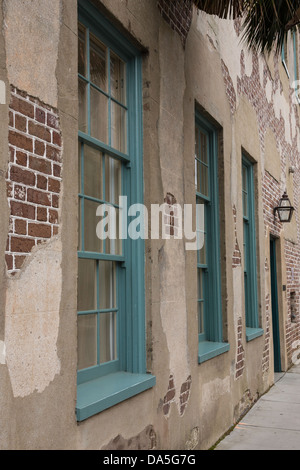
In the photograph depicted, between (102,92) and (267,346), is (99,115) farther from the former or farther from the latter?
(267,346)

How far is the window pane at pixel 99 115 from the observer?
4.05 metres

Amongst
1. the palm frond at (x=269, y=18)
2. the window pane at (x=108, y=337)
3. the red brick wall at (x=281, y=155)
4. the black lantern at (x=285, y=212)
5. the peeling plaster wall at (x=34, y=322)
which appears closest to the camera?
the peeling plaster wall at (x=34, y=322)

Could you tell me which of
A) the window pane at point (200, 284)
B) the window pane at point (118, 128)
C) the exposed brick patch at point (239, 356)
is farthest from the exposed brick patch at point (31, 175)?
the exposed brick patch at point (239, 356)

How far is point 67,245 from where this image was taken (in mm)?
3230

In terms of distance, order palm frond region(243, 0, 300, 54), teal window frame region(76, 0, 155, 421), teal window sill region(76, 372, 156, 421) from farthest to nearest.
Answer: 1. palm frond region(243, 0, 300, 54)
2. teal window frame region(76, 0, 155, 421)
3. teal window sill region(76, 372, 156, 421)

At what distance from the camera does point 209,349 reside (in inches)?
227

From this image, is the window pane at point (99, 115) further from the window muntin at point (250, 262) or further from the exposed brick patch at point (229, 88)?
the window muntin at point (250, 262)

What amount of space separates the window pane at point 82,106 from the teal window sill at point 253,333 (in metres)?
4.42

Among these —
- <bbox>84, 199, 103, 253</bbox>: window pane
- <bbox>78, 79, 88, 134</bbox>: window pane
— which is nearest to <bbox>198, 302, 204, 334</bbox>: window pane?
<bbox>84, 199, 103, 253</bbox>: window pane

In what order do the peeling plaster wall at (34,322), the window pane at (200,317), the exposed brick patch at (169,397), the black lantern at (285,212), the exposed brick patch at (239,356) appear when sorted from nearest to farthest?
1. the peeling plaster wall at (34,322)
2. the exposed brick patch at (169,397)
3. the window pane at (200,317)
4. the exposed brick patch at (239,356)
5. the black lantern at (285,212)

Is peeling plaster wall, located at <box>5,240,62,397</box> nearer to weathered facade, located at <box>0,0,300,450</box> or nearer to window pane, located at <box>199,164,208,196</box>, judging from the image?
weathered facade, located at <box>0,0,300,450</box>

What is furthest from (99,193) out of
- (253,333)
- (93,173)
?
(253,333)

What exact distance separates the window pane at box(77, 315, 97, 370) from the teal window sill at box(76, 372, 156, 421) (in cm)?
14

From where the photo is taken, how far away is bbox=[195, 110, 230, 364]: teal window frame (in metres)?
6.27
